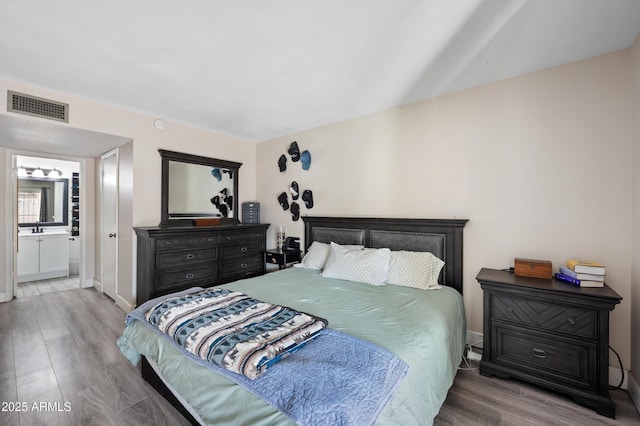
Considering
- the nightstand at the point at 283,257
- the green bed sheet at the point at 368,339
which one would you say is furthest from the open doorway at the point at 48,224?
the green bed sheet at the point at 368,339

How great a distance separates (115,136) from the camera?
322 cm

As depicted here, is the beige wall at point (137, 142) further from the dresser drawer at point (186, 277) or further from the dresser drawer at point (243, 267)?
the dresser drawer at point (243, 267)

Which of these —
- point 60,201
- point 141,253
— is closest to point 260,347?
point 141,253

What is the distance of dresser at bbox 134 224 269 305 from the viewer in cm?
311

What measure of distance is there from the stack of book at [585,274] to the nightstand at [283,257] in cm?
291

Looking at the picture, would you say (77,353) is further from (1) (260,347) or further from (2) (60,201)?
(2) (60,201)

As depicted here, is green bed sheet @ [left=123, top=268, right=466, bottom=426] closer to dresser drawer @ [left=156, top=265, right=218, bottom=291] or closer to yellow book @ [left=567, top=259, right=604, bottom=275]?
yellow book @ [left=567, top=259, right=604, bottom=275]

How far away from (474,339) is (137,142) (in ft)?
14.2

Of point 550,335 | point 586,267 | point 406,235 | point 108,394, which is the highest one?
point 406,235

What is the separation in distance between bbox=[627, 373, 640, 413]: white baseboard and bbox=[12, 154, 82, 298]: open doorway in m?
6.79

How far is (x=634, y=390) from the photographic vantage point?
6.11ft

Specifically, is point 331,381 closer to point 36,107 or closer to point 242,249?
point 242,249

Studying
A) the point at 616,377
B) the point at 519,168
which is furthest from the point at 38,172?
the point at 616,377

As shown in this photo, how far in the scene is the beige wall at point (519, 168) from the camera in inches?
81.4
